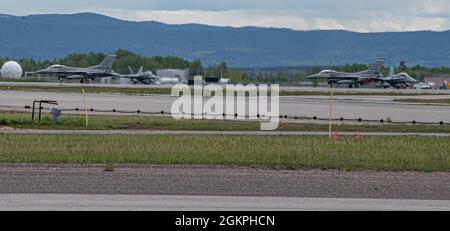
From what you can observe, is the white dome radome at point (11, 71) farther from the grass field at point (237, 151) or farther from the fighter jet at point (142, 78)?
the grass field at point (237, 151)

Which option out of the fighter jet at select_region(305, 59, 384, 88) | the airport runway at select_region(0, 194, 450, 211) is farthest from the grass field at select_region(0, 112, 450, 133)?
the fighter jet at select_region(305, 59, 384, 88)

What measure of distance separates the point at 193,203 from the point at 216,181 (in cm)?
316

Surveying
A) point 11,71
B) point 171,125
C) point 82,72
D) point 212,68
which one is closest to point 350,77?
point 82,72

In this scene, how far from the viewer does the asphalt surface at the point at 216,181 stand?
15.7 metres

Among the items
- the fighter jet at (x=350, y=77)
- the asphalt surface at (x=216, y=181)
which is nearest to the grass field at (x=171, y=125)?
the asphalt surface at (x=216, y=181)

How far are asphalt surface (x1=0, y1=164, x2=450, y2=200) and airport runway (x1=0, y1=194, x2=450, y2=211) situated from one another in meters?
0.57

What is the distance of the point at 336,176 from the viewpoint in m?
18.7

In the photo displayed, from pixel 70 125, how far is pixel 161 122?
4.27 metres

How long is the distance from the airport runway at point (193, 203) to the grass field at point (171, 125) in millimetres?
17951

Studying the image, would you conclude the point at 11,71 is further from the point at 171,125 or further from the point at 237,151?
the point at 237,151

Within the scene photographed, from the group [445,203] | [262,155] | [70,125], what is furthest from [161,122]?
[445,203]

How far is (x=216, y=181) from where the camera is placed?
17234 millimetres

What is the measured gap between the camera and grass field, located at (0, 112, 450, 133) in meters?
33.3
